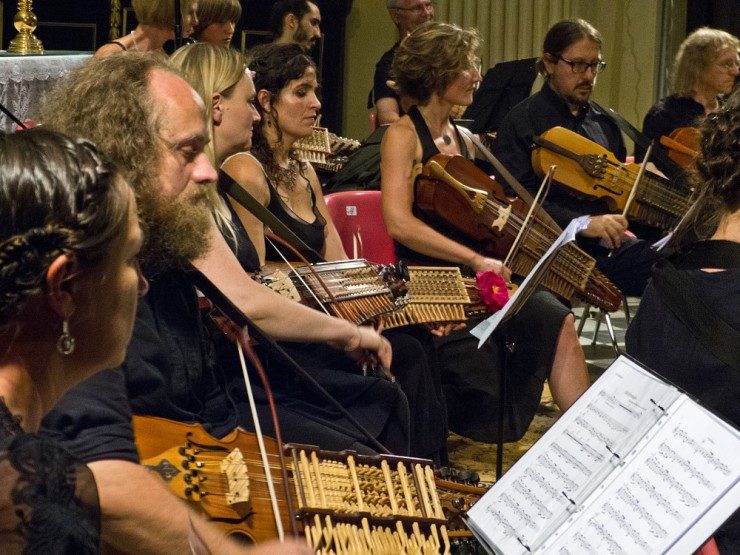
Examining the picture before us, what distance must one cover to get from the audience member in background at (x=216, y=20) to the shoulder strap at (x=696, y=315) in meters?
3.28

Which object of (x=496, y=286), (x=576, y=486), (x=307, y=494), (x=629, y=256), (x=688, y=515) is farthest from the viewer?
(x=629, y=256)

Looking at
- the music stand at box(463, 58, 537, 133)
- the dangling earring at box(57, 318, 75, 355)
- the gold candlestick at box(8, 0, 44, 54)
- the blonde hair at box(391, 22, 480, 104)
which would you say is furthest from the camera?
the music stand at box(463, 58, 537, 133)

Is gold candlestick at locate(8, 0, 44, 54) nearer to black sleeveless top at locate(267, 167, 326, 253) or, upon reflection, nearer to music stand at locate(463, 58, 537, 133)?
music stand at locate(463, 58, 537, 133)

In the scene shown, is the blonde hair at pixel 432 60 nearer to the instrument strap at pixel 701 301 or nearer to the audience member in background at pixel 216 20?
the audience member in background at pixel 216 20

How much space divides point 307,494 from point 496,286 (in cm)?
184

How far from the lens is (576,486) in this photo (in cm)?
186

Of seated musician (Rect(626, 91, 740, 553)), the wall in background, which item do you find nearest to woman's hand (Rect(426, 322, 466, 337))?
seated musician (Rect(626, 91, 740, 553))

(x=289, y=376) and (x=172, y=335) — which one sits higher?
(x=172, y=335)

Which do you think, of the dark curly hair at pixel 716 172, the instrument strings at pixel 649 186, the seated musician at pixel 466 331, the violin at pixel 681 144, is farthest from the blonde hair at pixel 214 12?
the dark curly hair at pixel 716 172

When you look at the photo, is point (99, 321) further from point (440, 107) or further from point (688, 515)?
point (440, 107)

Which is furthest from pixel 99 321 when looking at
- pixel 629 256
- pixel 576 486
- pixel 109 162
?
pixel 629 256

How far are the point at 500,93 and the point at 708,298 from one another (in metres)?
4.36

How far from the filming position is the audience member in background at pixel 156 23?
4.90 meters

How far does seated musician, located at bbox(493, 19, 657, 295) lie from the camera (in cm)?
503
